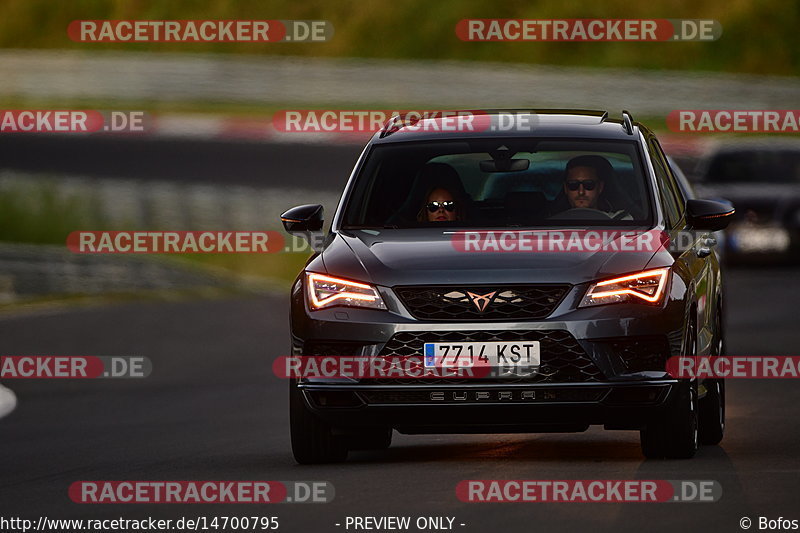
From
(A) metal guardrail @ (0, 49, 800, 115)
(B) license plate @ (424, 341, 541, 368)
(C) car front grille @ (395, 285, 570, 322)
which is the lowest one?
(B) license plate @ (424, 341, 541, 368)

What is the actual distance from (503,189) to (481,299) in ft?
5.41

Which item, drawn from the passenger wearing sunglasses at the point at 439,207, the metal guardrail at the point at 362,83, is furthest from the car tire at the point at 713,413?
the metal guardrail at the point at 362,83

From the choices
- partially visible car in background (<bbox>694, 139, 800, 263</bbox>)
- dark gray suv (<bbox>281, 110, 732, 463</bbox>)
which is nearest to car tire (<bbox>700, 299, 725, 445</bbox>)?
dark gray suv (<bbox>281, 110, 732, 463</bbox>)

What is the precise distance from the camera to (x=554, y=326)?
962cm

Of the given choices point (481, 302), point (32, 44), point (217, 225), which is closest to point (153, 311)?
point (217, 225)

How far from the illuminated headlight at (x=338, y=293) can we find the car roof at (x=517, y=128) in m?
1.47

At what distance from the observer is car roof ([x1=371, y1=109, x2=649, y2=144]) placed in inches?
437

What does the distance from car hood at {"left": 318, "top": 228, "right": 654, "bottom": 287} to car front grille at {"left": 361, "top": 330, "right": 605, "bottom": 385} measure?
0.25 meters

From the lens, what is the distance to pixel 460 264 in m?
9.78

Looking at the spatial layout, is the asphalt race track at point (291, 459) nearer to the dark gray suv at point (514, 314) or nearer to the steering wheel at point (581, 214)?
the dark gray suv at point (514, 314)

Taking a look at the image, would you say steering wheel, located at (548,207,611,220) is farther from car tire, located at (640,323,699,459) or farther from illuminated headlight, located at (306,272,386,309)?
illuminated headlight, located at (306,272,386,309)

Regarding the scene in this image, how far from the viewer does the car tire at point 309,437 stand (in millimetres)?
10133

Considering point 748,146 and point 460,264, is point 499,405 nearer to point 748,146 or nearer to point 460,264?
point 460,264

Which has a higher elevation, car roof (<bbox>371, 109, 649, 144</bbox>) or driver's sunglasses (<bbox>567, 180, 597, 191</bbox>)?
car roof (<bbox>371, 109, 649, 144</bbox>)
